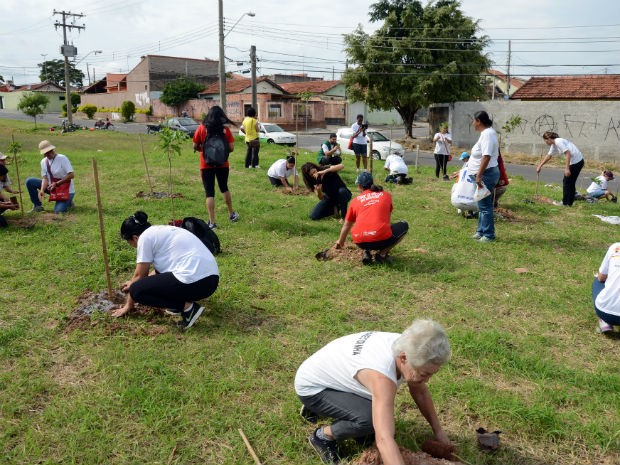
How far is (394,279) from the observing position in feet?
18.8

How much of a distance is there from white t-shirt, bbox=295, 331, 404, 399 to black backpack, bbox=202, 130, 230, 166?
15.7 feet

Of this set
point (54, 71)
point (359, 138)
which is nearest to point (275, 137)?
point (359, 138)

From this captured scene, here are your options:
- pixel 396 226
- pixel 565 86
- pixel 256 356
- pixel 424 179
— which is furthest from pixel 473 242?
pixel 565 86

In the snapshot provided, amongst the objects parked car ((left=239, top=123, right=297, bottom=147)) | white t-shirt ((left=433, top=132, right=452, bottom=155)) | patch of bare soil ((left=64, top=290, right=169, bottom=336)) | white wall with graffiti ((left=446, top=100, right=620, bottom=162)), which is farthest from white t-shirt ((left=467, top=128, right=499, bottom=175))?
parked car ((left=239, top=123, right=297, bottom=147))

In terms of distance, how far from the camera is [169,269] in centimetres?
429

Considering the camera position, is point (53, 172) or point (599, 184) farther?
point (599, 184)

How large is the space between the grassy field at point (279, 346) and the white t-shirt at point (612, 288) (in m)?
0.31

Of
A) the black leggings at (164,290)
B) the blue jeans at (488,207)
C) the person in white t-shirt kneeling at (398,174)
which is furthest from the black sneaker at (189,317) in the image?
the person in white t-shirt kneeling at (398,174)

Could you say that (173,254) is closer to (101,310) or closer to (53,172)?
(101,310)

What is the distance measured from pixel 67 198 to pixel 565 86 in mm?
26683

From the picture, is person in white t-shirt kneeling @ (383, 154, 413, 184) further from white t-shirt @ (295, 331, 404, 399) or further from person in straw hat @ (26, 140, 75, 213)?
white t-shirt @ (295, 331, 404, 399)

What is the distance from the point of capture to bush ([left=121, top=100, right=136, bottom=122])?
49.6 meters

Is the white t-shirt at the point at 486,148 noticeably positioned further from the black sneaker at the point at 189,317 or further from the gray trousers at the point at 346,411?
the gray trousers at the point at 346,411

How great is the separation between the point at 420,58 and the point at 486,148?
71.3 feet
